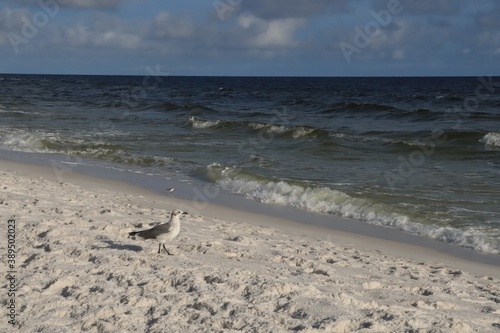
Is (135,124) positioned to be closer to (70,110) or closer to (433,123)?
(70,110)

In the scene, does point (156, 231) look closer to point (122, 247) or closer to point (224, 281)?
point (122, 247)

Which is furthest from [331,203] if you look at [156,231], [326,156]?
[326,156]

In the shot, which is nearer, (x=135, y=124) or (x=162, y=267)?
(x=162, y=267)

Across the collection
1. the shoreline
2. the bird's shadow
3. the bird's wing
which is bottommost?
the shoreline

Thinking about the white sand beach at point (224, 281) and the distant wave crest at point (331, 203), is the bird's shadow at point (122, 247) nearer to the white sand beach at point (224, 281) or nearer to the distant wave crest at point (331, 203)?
the white sand beach at point (224, 281)

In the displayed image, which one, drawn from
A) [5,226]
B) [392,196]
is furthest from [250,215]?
[5,226]

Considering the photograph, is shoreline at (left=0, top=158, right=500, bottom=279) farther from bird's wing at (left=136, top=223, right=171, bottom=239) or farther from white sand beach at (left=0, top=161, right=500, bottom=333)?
bird's wing at (left=136, top=223, right=171, bottom=239)

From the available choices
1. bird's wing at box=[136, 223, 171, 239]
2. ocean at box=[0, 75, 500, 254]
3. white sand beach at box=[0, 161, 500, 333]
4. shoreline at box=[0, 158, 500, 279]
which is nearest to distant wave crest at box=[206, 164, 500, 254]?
ocean at box=[0, 75, 500, 254]

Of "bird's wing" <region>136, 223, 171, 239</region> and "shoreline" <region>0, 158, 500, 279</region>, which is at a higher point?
"bird's wing" <region>136, 223, 171, 239</region>

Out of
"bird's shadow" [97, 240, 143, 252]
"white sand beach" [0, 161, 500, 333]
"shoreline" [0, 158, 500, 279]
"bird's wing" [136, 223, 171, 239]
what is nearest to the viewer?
"white sand beach" [0, 161, 500, 333]

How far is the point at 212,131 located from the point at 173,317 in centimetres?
2183

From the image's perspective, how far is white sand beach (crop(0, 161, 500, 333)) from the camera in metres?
5.53

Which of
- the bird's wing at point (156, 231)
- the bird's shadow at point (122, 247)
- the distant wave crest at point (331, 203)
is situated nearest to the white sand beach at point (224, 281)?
the bird's shadow at point (122, 247)

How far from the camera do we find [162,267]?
6.79 metres
